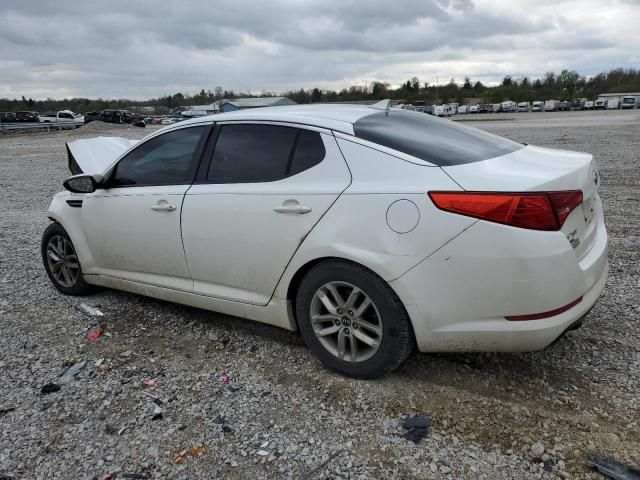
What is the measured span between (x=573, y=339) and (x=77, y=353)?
3.57 metres

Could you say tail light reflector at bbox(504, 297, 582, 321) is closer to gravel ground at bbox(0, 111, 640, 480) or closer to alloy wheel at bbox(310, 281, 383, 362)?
gravel ground at bbox(0, 111, 640, 480)

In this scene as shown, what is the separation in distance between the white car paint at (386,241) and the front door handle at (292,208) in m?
0.02

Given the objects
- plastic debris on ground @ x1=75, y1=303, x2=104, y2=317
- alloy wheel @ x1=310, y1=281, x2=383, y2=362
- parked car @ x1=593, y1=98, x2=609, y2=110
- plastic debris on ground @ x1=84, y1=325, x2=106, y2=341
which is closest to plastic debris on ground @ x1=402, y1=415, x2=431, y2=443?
alloy wheel @ x1=310, y1=281, x2=383, y2=362

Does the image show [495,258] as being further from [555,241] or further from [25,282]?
[25,282]

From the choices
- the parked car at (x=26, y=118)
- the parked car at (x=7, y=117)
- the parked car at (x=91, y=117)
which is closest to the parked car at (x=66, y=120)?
the parked car at (x=91, y=117)

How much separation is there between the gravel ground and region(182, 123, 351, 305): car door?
594 mm

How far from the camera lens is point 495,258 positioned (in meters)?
2.65

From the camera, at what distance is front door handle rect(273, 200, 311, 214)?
125 inches

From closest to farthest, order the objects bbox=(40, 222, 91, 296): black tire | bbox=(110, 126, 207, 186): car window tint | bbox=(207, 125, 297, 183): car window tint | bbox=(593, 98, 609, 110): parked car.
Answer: bbox=(207, 125, 297, 183): car window tint, bbox=(110, 126, 207, 186): car window tint, bbox=(40, 222, 91, 296): black tire, bbox=(593, 98, 609, 110): parked car

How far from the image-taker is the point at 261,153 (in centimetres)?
354

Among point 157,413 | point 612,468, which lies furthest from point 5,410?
point 612,468

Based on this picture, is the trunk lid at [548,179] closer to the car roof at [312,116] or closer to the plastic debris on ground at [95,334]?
the car roof at [312,116]

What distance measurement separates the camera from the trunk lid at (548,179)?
8.96 ft

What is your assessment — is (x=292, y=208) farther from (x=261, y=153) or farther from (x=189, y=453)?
(x=189, y=453)
